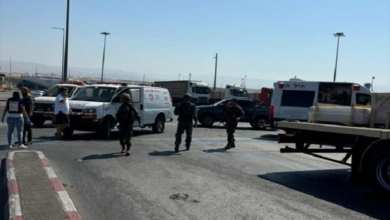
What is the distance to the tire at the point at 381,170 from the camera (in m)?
7.53

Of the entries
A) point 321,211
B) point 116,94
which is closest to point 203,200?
point 321,211

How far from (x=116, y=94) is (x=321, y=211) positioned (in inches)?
408

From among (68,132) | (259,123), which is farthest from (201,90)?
(68,132)

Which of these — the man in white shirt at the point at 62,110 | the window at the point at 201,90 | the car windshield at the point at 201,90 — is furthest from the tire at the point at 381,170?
the car windshield at the point at 201,90

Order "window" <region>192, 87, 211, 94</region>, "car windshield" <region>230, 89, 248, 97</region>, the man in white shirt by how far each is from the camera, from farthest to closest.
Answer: "window" <region>192, 87, 211, 94</region> < "car windshield" <region>230, 89, 248, 97</region> < the man in white shirt

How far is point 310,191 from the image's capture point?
7945 millimetres

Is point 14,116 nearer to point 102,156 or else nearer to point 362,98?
point 102,156

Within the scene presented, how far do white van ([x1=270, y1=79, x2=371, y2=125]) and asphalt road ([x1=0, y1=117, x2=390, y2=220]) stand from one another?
5.91m

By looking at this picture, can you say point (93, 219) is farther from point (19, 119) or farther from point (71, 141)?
point (71, 141)

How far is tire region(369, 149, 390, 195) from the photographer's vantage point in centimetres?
753

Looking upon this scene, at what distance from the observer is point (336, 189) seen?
8250mm

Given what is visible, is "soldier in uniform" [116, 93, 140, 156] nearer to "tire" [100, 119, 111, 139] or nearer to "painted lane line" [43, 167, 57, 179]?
"painted lane line" [43, 167, 57, 179]

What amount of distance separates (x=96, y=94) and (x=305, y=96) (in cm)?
873

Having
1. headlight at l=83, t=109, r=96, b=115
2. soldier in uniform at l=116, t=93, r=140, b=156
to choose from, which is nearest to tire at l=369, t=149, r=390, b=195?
soldier in uniform at l=116, t=93, r=140, b=156
